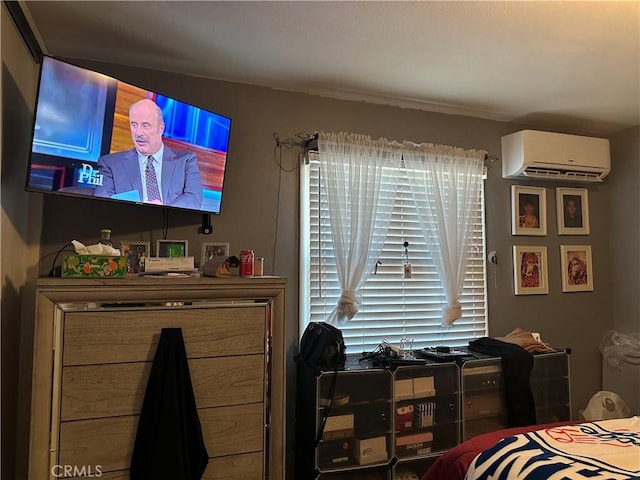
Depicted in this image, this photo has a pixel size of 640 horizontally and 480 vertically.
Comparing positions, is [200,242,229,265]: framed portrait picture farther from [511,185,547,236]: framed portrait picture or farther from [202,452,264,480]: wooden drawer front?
[511,185,547,236]: framed portrait picture

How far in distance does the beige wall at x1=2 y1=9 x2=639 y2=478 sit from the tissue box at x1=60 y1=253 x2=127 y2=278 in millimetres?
527

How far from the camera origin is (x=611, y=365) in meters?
3.52

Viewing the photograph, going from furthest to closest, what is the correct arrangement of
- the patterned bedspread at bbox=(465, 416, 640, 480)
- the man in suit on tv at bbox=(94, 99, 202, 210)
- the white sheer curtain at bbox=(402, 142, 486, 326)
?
the white sheer curtain at bbox=(402, 142, 486, 326)
the man in suit on tv at bbox=(94, 99, 202, 210)
the patterned bedspread at bbox=(465, 416, 640, 480)

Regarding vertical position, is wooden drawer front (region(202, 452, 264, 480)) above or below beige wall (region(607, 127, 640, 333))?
below

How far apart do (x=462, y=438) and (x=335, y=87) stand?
233 cm

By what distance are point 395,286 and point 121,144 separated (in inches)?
75.4

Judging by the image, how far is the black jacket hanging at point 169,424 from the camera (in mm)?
1770

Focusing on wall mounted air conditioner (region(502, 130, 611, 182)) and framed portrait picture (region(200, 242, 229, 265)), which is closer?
framed portrait picture (region(200, 242, 229, 265))

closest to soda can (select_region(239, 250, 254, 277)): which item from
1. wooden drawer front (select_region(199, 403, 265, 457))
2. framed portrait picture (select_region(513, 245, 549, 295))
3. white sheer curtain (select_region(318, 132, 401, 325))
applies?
wooden drawer front (select_region(199, 403, 265, 457))

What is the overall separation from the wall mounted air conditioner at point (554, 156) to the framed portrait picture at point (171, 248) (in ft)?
7.94

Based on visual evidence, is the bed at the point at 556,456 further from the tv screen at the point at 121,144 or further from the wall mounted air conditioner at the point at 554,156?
the wall mounted air conditioner at the point at 554,156

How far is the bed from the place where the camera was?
1478 millimetres

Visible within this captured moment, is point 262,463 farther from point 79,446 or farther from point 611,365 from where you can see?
point 611,365

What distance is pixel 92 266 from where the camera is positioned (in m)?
1.83
